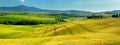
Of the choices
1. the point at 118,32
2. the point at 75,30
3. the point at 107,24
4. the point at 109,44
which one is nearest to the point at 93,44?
the point at 109,44

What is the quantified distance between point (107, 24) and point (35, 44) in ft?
208

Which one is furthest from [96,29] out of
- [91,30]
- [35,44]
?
[35,44]

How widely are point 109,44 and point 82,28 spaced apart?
57.8m

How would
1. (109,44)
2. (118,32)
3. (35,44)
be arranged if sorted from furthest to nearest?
(118,32)
(35,44)
(109,44)

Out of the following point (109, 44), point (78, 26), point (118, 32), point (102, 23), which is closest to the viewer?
point (109, 44)

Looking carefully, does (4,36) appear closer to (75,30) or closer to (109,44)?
(75,30)

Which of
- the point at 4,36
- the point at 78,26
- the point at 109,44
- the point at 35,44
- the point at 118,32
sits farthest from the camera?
the point at 78,26

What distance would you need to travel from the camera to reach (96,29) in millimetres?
98938

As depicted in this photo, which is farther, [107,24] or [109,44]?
[107,24]

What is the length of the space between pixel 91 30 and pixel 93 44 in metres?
55.0

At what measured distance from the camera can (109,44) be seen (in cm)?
4178

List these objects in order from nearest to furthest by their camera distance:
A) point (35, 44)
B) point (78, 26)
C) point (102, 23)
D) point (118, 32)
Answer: point (35, 44)
point (118, 32)
point (78, 26)
point (102, 23)

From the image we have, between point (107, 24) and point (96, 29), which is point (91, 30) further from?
point (107, 24)

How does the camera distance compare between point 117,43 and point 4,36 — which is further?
point 4,36
